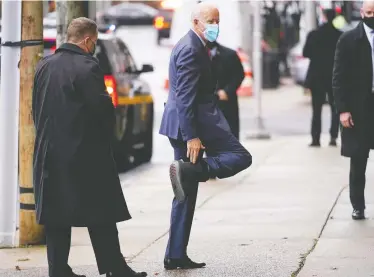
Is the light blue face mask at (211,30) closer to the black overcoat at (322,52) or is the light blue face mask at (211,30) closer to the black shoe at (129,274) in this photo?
the black shoe at (129,274)

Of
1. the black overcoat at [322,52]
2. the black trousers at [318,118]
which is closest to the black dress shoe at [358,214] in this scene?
the black trousers at [318,118]

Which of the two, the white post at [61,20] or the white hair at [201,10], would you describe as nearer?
the white hair at [201,10]

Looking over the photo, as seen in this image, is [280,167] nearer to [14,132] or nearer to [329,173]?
[329,173]

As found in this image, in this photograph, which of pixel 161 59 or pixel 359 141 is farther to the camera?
pixel 161 59

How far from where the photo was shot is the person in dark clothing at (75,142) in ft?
24.5

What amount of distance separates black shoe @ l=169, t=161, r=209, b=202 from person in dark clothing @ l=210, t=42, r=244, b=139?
5.56 m

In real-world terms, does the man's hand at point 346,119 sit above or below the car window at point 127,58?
above

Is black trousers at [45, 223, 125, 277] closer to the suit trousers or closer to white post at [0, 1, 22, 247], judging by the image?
the suit trousers

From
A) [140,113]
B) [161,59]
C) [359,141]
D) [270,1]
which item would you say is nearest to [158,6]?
[161,59]

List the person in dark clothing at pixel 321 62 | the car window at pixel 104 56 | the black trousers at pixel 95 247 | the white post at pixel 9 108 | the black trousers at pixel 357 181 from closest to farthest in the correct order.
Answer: the black trousers at pixel 95 247
the white post at pixel 9 108
the black trousers at pixel 357 181
the car window at pixel 104 56
the person in dark clothing at pixel 321 62

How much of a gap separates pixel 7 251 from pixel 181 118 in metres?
2.29

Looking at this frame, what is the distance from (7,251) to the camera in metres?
9.50

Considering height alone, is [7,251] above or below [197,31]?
below

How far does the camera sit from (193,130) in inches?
314
